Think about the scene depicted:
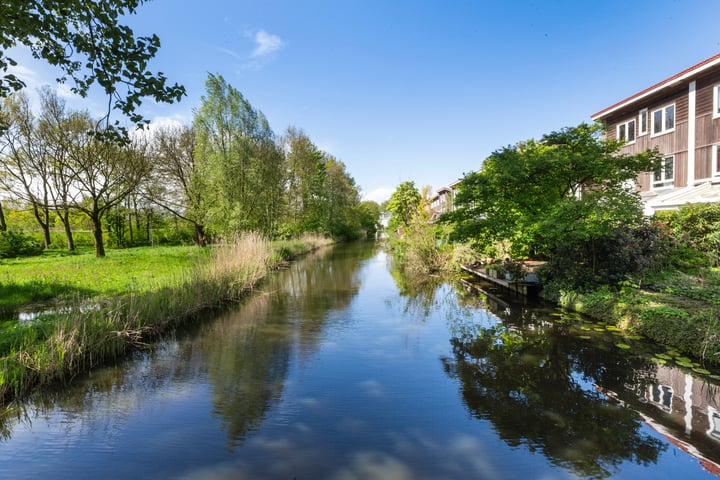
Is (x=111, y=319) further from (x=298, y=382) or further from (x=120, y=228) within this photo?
(x=120, y=228)

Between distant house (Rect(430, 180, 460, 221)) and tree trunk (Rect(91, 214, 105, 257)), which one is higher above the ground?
distant house (Rect(430, 180, 460, 221))

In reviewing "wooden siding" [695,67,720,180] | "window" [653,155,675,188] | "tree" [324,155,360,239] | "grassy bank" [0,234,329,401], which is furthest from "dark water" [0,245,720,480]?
"tree" [324,155,360,239]

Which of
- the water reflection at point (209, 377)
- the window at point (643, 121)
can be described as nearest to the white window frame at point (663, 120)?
the window at point (643, 121)

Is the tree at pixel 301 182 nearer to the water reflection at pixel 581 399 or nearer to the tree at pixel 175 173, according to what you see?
the tree at pixel 175 173

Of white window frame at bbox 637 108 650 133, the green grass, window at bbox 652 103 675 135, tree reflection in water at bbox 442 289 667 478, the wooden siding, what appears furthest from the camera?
white window frame at bbox 637 108 650 133

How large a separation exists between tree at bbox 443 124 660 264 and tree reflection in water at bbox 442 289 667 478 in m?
2.83

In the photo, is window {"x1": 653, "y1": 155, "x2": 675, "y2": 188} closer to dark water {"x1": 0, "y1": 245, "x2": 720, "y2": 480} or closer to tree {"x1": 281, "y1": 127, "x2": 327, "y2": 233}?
dark water {"x1": 0, "y1": 245, "x2": 720, "y2": 480}

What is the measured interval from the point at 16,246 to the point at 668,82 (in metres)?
34.4

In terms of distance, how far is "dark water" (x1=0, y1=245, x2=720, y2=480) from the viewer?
3.48 metres

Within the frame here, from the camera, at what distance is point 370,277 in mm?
16453

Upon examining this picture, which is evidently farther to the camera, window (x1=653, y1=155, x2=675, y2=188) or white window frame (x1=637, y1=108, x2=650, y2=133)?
white window frame (x1=637, y1=108, x2=650, y2=133)

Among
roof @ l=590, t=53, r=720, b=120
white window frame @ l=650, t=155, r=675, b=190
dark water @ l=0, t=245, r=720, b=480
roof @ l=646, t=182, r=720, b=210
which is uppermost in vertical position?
roof @ l=590, t=53, r=720, b=120

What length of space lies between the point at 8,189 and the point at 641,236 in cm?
3070

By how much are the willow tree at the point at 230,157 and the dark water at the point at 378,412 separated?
508 inches
